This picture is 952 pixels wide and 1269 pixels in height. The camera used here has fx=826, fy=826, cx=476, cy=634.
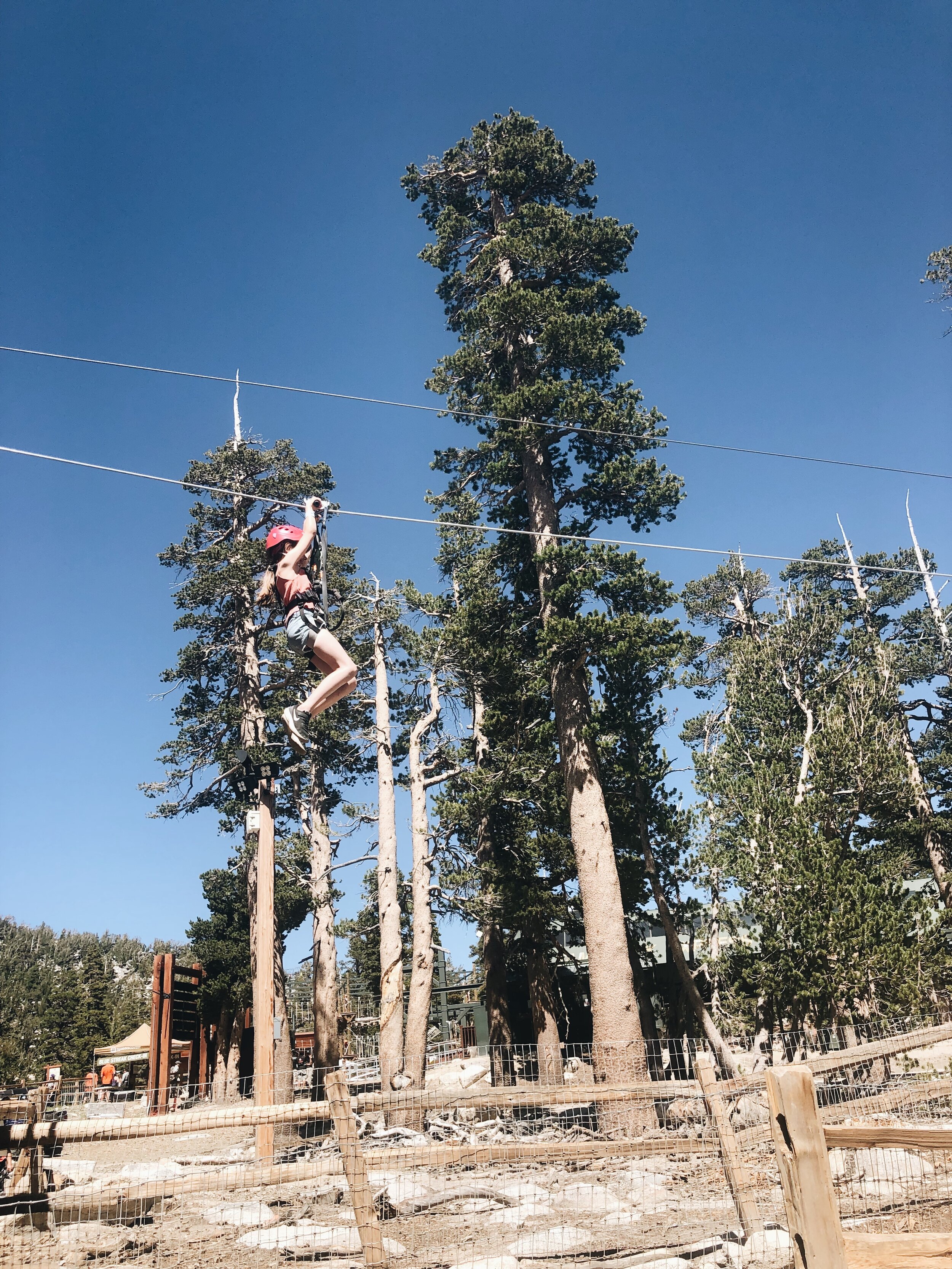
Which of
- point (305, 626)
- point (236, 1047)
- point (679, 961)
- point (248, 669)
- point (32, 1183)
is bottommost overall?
point (236, 1047)

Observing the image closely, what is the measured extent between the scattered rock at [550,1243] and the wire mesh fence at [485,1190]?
2 cm

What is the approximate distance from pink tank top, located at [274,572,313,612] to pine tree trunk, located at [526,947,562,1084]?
13116mm

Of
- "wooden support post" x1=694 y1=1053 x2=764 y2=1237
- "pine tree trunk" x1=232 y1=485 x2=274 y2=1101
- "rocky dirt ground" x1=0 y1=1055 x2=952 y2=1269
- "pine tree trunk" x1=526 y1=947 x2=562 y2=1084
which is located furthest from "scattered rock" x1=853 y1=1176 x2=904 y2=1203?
"pine tree trunk" x1=232 y1=485 x2=274 y2=1101

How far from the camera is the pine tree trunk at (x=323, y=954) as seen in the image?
64.8 ft

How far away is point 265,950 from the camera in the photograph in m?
8.61

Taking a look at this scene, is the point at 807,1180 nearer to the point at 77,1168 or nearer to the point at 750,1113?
the point at 750,1113

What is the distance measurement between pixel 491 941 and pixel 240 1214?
1200 centimetres

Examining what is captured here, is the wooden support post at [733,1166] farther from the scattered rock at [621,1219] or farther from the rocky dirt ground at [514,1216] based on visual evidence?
the scattered rock at [621,1219]

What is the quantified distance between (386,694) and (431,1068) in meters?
15.2

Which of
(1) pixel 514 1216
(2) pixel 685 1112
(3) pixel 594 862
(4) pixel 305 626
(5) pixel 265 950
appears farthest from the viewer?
(3) pixel 594 862

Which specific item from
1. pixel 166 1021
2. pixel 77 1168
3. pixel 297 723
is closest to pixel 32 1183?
pixel 297 723

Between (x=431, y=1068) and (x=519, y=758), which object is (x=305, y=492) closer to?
(x=519, y=758)

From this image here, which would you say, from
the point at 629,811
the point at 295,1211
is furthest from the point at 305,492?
the point at 295,1211

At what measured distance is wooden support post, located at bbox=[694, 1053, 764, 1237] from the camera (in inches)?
221
